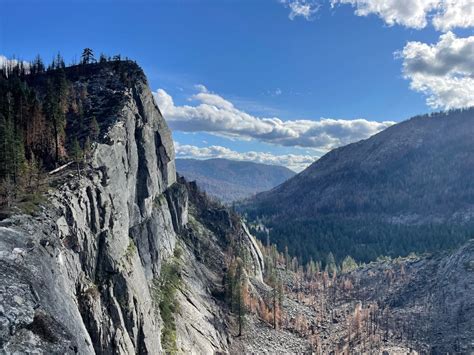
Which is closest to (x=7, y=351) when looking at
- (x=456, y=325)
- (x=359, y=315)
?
(x=456, y=325)

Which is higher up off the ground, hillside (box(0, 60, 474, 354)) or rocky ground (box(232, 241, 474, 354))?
hillside (box(0, 60, 474, 354))

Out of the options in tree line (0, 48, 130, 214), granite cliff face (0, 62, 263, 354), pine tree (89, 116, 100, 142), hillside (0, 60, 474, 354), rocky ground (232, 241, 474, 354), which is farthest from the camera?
rocky ground (232, 241, 474, 354)

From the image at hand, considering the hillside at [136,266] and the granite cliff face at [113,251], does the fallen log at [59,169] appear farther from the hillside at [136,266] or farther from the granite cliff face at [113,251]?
the granite cliff face at [113,251]

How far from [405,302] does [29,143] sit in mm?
151903

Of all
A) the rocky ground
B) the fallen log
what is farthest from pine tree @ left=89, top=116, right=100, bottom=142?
the rocky ground

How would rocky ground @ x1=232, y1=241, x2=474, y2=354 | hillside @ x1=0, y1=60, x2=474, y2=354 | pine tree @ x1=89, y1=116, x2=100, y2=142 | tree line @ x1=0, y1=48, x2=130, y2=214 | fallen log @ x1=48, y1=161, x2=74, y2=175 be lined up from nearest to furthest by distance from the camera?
hillside @ x1=0, y1=60, x2=474, y2=354 → tree line @ x1=0, y1=48, x2=130, y2=214 → fallen log @ x1=48, y1=161, x2=74, y2=175 → pine tree @ x1=89, y1=116, x2=100, y2=142 → rocky ground @ x1=232, y1=241, x2=474, y2=354

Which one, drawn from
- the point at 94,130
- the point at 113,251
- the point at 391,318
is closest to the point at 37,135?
the point at 94,130

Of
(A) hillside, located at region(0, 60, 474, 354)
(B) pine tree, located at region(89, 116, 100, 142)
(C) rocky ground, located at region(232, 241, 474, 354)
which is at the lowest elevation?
(C) rocky ground, located at region(232, 241, 474, 354)

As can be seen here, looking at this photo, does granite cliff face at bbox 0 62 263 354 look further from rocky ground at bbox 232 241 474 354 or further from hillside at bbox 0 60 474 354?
rocky ground at bbox 232 241 474 354

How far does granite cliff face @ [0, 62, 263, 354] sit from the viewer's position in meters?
32.2

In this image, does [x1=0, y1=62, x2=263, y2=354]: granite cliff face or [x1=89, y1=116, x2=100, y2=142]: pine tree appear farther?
[x1=89, y1=116, x2=100, y2=142]: pine tree

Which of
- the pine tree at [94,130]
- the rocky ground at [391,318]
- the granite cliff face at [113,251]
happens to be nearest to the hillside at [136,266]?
the granite cliff face at [113,251]

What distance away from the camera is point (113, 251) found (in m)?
65.8

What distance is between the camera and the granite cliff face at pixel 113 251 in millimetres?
32250
